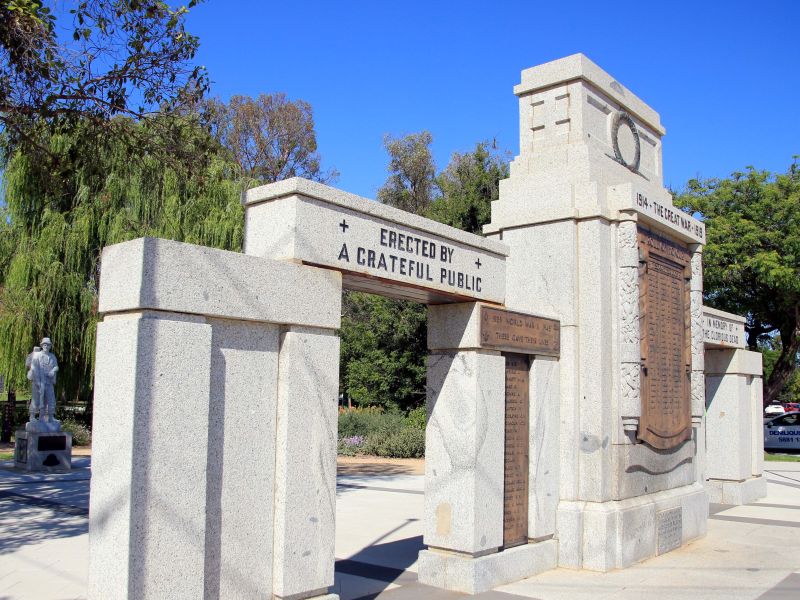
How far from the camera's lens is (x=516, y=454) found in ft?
23.2

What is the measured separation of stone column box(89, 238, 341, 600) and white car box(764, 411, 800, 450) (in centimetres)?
2559

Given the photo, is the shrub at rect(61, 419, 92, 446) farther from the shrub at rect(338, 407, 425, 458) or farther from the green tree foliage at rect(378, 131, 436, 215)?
the green tree foliage at rect(378, 131, 436, 215)

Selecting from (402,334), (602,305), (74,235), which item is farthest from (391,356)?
(602,305)

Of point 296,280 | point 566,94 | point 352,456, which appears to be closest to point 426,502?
point 296,280

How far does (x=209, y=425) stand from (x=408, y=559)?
4072 mm

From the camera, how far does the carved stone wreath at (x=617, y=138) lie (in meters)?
8.81

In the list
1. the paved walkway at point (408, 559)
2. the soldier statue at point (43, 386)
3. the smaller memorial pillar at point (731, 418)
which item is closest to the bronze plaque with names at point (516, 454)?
the paved walkway at point (408, 559)

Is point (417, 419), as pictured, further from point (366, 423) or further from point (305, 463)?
point (305, 463)

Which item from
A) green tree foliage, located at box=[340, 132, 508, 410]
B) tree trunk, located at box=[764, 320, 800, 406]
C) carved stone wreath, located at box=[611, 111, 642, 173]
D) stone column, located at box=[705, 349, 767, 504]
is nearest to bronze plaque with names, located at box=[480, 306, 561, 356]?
carved stone wreath, located at box=[611, 111, 642, 173]

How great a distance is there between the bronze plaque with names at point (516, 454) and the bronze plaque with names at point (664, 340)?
150 centimetres

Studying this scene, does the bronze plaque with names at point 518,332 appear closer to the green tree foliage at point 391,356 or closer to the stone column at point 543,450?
the stone column at point 543,450

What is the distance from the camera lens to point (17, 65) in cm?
895

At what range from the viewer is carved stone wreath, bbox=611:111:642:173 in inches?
347

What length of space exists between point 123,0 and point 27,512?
22.8 feet
